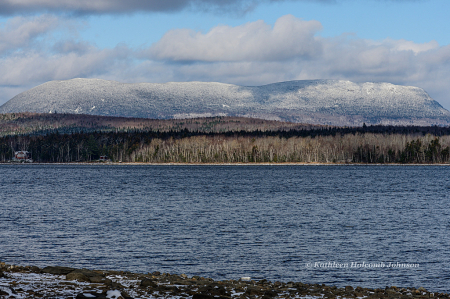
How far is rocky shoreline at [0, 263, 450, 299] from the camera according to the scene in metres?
18.2

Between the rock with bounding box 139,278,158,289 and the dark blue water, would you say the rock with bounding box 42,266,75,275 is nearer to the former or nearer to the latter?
the rock with bounding box 139,278,158,289

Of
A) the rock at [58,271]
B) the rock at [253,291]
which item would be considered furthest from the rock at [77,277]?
the rock at [253,291]

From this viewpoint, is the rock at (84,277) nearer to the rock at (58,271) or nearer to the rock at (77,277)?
the rock at (77,277)

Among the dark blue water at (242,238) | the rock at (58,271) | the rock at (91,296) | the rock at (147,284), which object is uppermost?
the rock at (91,296)

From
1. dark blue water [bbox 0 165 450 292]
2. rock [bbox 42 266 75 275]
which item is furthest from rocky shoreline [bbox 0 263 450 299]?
dark blue water [bbox 0 165 450 292]

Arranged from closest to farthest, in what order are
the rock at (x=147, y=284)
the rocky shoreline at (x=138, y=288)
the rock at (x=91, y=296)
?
the rock at (x=91, y=296)
the rocky shoreline at (x=138, y=288)
the rock at (x=147, y=284)

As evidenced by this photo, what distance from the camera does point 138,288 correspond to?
20312 mm

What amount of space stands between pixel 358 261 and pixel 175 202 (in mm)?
42887

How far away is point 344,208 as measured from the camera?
63.2 meters

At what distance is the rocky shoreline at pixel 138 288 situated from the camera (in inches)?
718

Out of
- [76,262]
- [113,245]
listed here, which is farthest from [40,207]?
[76,262]

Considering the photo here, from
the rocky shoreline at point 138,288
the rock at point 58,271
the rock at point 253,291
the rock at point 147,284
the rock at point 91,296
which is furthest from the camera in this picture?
the rock at point 58,271

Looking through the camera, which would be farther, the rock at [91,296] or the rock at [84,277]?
the rock at [84,277]

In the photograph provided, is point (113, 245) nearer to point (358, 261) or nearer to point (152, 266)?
point (152, 266)
